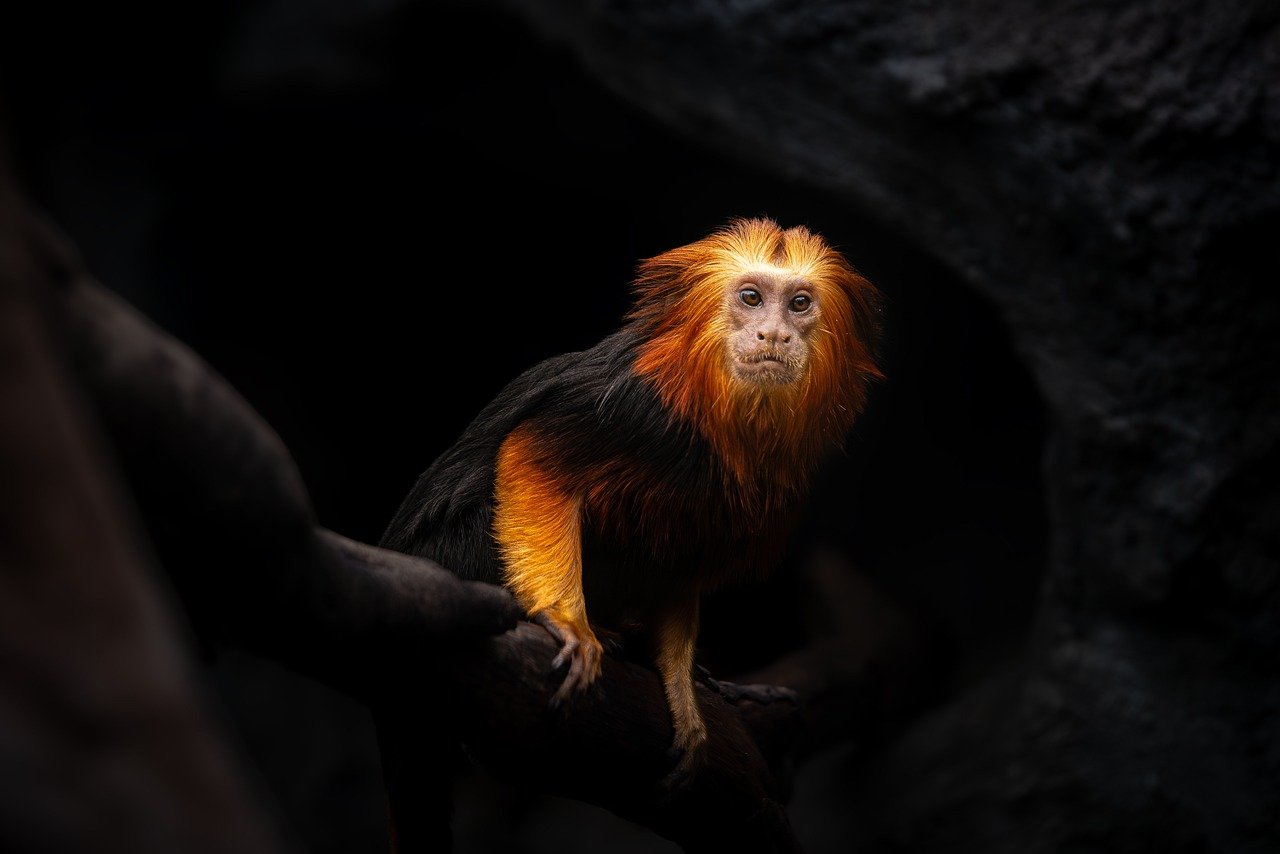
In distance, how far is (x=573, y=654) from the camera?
2.22 m

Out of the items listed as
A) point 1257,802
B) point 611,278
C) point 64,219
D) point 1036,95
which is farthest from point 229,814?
point 64,219

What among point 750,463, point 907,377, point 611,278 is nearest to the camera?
point 750,463

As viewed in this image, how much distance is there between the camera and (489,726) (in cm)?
202

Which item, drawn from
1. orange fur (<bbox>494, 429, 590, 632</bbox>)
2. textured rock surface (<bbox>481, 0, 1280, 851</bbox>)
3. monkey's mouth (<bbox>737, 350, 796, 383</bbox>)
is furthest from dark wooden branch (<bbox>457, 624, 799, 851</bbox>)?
textured rock surface (<bbox>481, 0, 1280, 851</bbox>)

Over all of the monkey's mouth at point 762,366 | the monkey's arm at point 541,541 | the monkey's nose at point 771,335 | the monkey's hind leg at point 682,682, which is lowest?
the monkey's hind leg at point 682,682

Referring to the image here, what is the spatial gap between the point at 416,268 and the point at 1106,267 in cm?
311

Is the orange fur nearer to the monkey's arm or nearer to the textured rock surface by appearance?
the monkey's arm

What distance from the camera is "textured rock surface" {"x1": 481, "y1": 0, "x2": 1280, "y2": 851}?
2.96 m

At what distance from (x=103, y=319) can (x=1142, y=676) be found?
322cm

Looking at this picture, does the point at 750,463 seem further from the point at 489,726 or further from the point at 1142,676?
the point at 1142,676

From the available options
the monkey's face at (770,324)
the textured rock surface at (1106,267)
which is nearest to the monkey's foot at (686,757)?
the monkey's face at (770,324)

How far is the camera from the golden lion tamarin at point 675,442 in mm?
2408

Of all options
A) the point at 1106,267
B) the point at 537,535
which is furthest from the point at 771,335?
the point at 1106,267

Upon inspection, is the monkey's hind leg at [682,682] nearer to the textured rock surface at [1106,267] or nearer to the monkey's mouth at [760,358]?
the monkey's mouth at [760,358]
